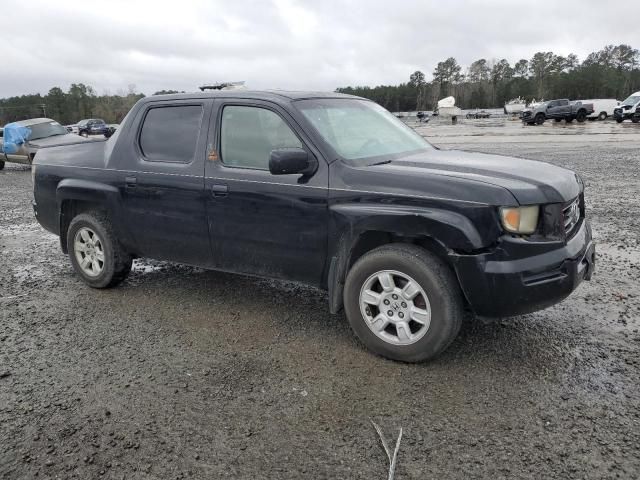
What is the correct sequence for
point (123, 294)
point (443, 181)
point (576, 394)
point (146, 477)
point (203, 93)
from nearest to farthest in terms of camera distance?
1. point (146, 477)
2. point (576, 394)
3. point (443, 181)
4. point (203, 93)
5. point (123, 294)

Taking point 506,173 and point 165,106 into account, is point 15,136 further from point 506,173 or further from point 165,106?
point 506,173

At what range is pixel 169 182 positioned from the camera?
176 inches

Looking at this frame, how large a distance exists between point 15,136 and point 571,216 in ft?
56.2

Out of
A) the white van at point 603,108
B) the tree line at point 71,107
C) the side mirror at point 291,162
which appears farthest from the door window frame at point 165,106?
the tree line at point 71,107

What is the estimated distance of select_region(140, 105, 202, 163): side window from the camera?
14.6ft

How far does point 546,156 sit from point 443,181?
13661mm

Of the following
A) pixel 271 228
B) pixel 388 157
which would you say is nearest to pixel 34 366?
pixel 271 228

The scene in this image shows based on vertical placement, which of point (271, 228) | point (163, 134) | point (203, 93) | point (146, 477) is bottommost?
point (146, 477)

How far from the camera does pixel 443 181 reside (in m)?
3.36

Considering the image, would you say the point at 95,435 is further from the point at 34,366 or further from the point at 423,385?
the point at 423,385

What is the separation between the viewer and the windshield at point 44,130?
641 inches

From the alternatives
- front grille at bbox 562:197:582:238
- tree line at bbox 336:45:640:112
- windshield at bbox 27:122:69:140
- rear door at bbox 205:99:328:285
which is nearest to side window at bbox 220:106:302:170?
rear door at bbox 205:99:328:285

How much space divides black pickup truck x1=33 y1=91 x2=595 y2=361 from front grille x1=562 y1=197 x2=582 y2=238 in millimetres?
14

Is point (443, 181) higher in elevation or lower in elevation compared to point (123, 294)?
higher
